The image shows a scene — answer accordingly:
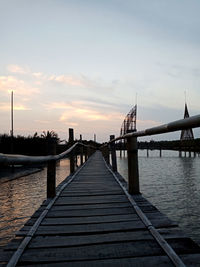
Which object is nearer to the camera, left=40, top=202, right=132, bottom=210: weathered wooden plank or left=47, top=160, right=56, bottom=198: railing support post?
left=40, top=202, right=132, bottom=210: weathered wooden plank

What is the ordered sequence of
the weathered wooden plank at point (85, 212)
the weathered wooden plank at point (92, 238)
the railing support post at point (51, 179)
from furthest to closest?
the railing support post at point (51, 179) < the weathered wooden plank at point (85, 212) < the weathered wooden plank at point (92, 238)

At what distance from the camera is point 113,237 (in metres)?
2.18

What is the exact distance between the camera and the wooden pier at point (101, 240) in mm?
1755

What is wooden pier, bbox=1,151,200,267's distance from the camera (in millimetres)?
1755

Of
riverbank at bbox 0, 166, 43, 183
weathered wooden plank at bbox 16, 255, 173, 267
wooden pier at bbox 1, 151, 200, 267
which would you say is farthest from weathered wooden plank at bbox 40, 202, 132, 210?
riverbank at bbox 0, 166, 43, 183

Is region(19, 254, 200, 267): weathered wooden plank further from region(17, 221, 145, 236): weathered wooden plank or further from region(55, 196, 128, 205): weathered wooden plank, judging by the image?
region(55, 196, 128, 205): weathered wooden plank

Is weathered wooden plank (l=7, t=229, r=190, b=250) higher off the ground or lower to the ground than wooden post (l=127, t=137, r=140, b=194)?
lower

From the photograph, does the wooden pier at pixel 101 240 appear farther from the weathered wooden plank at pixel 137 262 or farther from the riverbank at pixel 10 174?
the riverbank at pixel 10 174

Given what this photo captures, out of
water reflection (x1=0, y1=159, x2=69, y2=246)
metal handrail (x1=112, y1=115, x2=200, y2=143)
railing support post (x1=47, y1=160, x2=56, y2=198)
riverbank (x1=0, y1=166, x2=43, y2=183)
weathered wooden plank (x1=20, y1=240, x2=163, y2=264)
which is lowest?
water reflection (x1=0, y1=159, x2=69, y2=246)

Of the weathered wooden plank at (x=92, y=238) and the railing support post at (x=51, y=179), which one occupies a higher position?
the railing support post at (x=51, y=179)

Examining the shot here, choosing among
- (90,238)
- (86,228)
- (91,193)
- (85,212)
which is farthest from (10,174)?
(90,238)

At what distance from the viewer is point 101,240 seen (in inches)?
83.4

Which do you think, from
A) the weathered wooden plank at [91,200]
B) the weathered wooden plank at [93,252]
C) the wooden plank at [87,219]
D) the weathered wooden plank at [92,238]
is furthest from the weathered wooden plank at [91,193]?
the weathered wooden plank at [93,252]

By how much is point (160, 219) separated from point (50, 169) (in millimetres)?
2118
